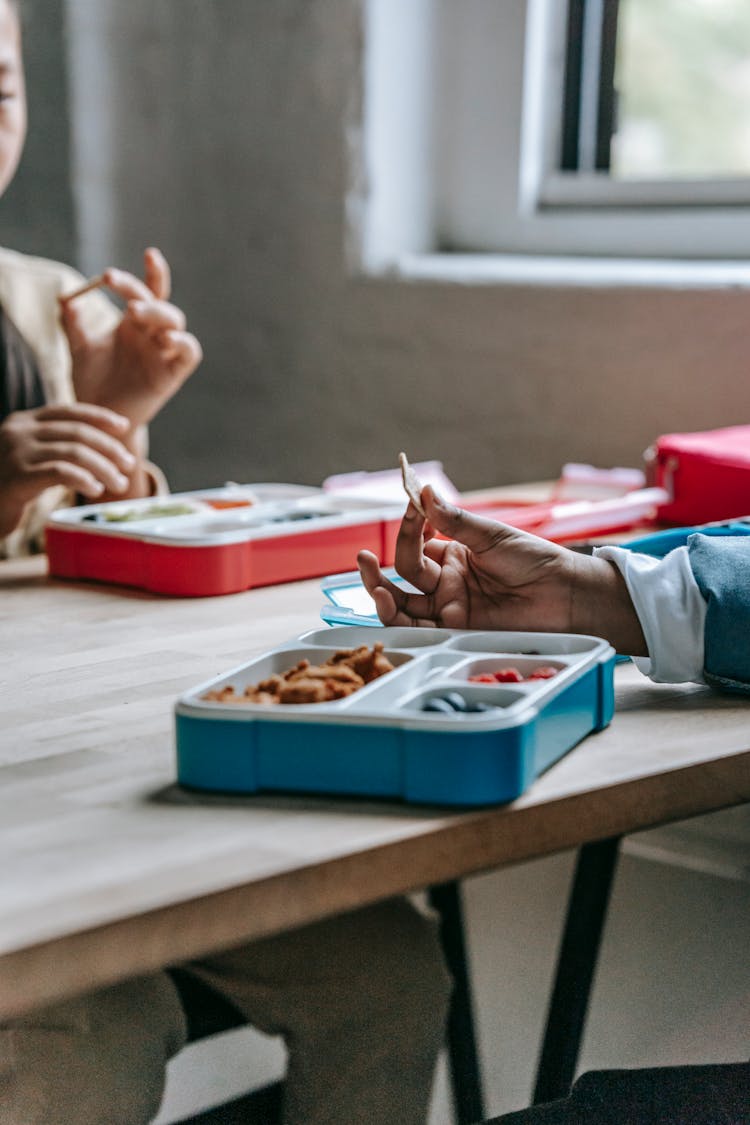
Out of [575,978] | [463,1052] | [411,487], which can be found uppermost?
[411,487]

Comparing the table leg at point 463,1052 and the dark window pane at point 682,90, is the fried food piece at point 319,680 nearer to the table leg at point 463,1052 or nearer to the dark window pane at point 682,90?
the table leg at point 463,1052

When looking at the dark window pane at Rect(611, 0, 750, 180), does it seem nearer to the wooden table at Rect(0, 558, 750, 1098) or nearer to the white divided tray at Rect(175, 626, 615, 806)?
the wooden table at Rect(0, 558, 750, 1098)

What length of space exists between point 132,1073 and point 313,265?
4.98 feet

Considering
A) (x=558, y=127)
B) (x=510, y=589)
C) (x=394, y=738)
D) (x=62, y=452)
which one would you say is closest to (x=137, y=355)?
(x=62, y=452)

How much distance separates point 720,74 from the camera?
187cm

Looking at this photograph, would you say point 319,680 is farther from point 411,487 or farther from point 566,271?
point 566,271

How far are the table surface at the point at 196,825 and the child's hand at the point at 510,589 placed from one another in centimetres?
5

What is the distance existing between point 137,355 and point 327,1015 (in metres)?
0.84

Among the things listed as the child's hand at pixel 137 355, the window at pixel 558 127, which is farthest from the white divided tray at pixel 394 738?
the window at pixel 558 127

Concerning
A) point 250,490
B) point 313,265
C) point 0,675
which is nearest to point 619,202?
point 313,265

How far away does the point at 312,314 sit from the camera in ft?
6.97

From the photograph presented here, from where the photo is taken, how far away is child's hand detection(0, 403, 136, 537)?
Result: 4.06 feet

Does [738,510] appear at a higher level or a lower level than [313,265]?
lower

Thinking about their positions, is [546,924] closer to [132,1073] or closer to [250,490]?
[250,490]
